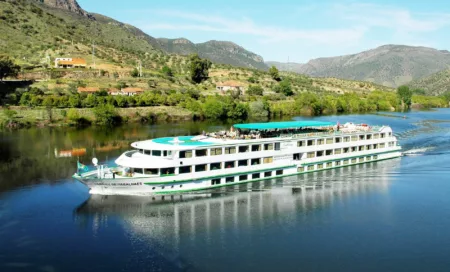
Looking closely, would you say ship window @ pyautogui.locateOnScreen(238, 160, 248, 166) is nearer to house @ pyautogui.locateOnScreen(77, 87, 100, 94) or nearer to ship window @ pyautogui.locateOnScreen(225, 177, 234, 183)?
ship window @ pyautogui.locateOnScreen(225, 177, 234, 183)

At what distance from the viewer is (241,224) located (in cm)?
2933

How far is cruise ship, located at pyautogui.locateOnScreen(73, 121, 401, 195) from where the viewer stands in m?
33.7

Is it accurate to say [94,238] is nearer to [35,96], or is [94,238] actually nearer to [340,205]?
[340,205]

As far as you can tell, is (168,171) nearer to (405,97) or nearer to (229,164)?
(229,164)

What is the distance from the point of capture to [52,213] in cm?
3094

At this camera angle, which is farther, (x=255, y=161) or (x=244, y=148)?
(x=255, y=161)

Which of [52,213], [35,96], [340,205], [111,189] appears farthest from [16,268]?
[35,96]

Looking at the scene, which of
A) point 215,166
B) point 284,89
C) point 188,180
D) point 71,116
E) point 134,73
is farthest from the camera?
point 284,89

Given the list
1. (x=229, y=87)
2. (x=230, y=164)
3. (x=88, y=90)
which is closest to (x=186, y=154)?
(x=230, y=164)

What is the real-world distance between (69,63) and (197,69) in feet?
116

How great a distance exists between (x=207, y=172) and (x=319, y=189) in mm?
9980

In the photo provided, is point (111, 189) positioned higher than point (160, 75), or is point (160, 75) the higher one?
point (160, 75)

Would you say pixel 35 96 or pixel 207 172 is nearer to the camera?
pixel 207 172

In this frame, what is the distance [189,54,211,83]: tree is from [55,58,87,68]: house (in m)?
29.9
